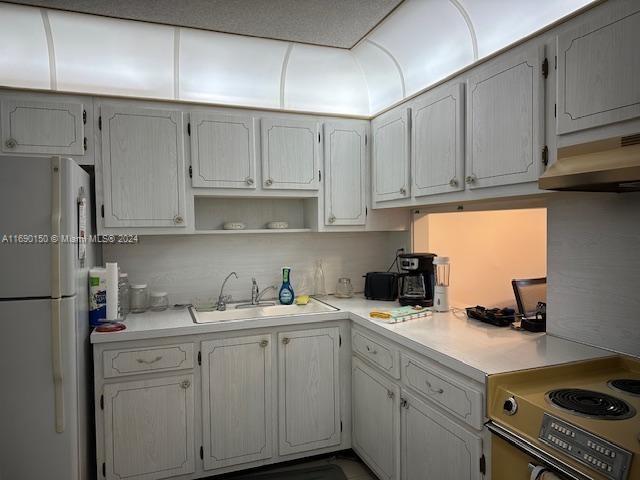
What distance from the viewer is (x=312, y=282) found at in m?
3.23

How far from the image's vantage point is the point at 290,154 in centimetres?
282

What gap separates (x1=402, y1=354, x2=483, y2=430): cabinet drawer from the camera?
5.17 feet

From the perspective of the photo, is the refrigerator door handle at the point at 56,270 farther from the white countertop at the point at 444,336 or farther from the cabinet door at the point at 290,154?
the cabinet door at the point at 290,154

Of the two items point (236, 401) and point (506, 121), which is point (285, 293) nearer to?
point (236, 401)

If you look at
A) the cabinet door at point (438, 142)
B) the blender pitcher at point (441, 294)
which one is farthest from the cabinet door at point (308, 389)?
the cabinet door at point (438, 142)

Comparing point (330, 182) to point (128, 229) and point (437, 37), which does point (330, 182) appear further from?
point (128, 229)

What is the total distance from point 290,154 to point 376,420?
1664 mm

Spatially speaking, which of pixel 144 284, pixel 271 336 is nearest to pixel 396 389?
pixel 271 336

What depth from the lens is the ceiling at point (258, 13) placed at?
7.17 feet

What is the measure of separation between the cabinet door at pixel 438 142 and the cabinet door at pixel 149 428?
5.50ft

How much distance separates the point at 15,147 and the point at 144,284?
1.02 m

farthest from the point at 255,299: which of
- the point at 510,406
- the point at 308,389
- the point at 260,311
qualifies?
the point at 510,406

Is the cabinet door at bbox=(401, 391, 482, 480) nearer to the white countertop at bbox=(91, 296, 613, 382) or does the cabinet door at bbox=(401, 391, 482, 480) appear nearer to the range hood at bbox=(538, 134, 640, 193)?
the white countertop at bbox=(91, 296, 613, 382)

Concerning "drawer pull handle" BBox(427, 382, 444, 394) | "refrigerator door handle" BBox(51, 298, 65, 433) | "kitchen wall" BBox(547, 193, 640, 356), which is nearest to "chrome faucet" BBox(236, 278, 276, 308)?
"refrigerator door handle" BBox(51, 298, 65, 433)
